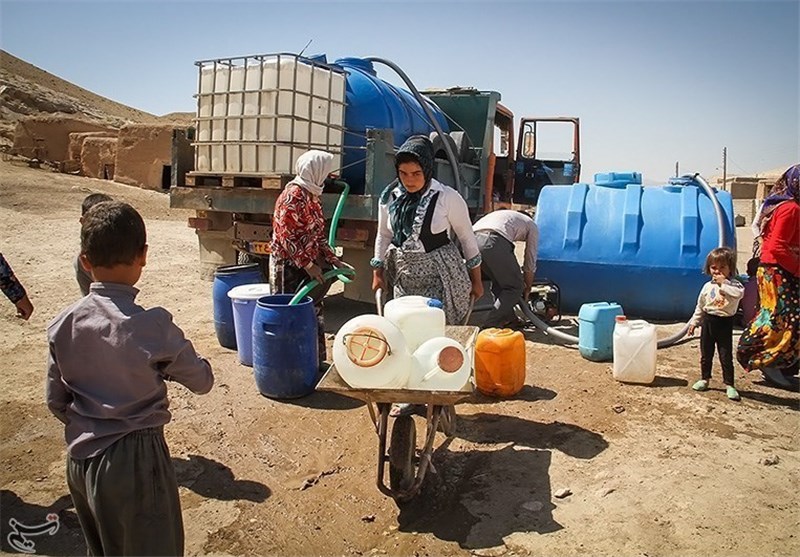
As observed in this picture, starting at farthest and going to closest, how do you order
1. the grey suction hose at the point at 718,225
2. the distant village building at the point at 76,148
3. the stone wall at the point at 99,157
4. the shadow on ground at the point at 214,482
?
1. the distant village building at the point at 76,148
2. the stone wall at the point at 99,157
3. the grey suction hose at the point at 718,225
4. the shadow on ground at the point at 214,482

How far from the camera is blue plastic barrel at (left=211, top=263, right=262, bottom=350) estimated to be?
18.1 ft

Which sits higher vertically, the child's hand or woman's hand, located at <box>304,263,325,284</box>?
the child's hand

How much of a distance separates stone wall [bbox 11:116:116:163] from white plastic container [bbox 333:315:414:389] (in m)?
19.2

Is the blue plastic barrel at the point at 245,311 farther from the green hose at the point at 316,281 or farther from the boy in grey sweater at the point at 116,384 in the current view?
the boy in grey sweater at the point at 116,384

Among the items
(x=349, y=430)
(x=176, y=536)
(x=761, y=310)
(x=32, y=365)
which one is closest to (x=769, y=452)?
(x=761, y=310)

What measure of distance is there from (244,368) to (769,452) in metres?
3.76

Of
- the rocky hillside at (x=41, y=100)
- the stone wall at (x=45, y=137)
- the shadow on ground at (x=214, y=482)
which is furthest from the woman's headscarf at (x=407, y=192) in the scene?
the rocky hillside at (x=41, y=100)

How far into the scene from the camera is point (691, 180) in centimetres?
725

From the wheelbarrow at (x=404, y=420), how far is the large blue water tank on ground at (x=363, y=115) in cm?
380

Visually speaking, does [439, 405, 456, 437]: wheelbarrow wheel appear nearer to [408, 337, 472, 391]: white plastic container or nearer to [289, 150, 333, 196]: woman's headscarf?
[408, 337, 472, 391]: white plastic container

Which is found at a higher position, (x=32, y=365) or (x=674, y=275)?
(x=674, y=275)

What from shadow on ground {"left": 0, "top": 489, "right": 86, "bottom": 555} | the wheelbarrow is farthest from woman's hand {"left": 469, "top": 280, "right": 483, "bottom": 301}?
shadow on ground {"left": 0, "top": 489, "right": 86, "bottom": 555}

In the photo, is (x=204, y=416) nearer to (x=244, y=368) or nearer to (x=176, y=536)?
(x=244, y=368)

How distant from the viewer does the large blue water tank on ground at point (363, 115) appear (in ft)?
22.2
